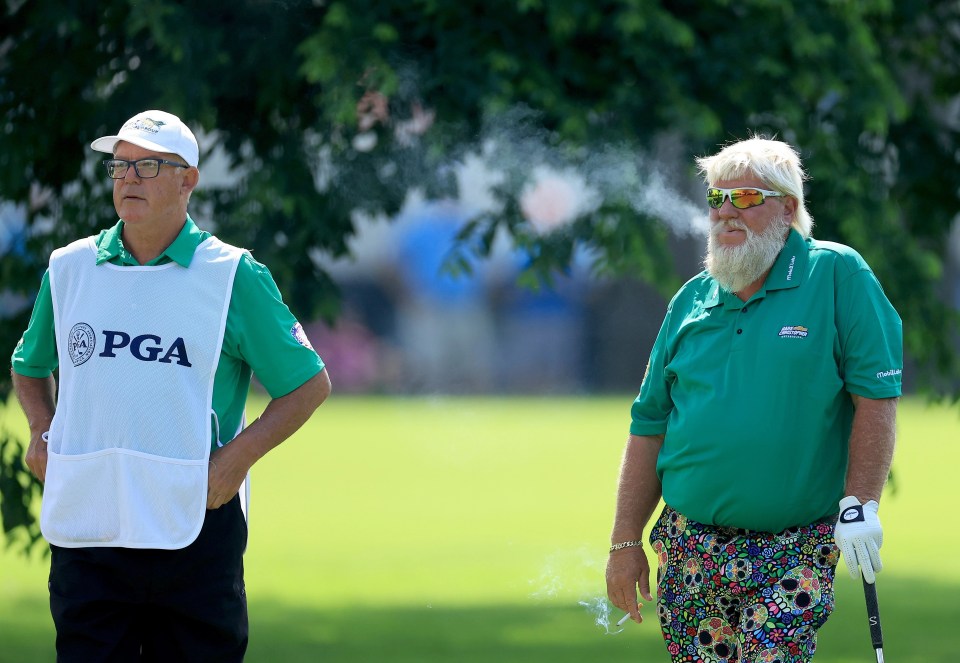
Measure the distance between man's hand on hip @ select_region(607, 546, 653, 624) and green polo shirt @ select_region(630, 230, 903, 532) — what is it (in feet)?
0.95

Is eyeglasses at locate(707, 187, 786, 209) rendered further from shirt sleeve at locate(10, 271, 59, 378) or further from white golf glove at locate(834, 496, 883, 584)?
shirt sleeve at locate(10, 271, 59, 378)

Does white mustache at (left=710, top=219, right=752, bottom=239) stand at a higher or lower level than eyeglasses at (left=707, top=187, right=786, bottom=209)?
lower

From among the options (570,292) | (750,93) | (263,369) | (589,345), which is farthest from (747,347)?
(589,345)

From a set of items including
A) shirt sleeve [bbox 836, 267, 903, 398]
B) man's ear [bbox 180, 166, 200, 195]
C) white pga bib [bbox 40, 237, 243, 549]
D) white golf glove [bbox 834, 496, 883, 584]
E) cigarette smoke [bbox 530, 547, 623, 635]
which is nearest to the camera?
white golf glove [bbox 834, 496, 883, 584]

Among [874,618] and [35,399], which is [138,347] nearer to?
[35,399]

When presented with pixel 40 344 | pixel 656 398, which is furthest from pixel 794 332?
pixel 40 344

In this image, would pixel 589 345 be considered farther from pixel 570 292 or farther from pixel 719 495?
pixel 719 495

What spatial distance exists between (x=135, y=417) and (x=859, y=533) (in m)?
1.81

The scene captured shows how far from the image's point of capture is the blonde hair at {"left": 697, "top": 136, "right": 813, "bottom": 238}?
4367 mm

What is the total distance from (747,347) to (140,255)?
161 cm

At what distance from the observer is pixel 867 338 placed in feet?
13.8

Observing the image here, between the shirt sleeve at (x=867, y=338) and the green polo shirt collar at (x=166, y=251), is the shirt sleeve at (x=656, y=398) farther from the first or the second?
the green polo shirt collar at (x=166, y=251)

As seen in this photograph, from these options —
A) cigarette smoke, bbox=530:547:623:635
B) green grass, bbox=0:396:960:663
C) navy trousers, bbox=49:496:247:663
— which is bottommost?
green grass, bbox=0:396:960:663

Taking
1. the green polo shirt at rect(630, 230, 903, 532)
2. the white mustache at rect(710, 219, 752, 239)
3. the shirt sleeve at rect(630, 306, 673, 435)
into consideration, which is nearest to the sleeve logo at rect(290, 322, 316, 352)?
the shirt sleeve at rect(630, 306, 673, 435)
